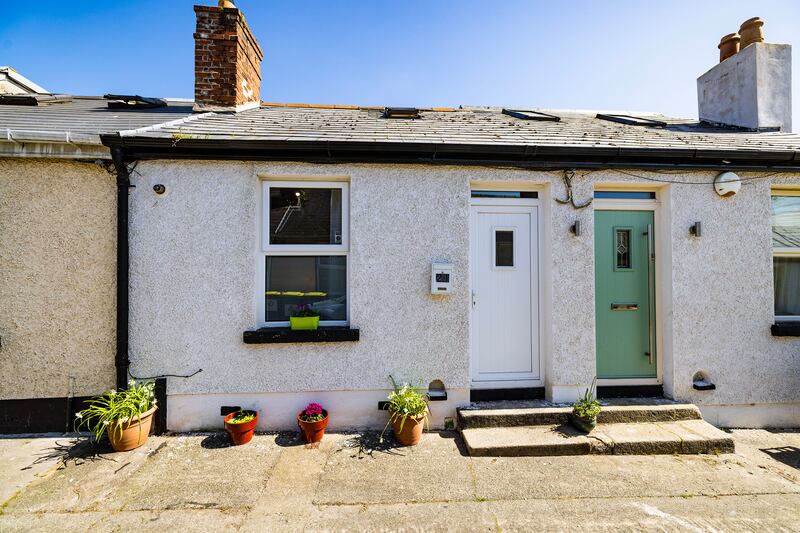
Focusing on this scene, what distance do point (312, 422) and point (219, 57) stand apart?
228 inches

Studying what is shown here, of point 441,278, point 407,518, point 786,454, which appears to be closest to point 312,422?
point 407,518

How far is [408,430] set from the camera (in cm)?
370

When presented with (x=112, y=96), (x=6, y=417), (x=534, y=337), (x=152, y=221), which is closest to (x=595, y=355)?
(x=534, y=337)

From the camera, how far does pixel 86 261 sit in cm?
393

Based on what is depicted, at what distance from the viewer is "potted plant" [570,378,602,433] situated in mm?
3748

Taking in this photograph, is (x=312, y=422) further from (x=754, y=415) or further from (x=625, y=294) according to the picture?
(x=754, y=415)

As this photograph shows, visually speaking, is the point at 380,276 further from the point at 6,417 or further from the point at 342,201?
the point at 6,417

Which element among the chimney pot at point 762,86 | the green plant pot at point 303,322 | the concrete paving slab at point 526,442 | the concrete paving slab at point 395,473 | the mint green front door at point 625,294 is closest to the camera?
the concrete paving slab at point 395,473

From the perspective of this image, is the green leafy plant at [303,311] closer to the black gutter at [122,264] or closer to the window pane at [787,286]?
the black gutter at [122,264]

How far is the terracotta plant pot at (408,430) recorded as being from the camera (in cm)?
368

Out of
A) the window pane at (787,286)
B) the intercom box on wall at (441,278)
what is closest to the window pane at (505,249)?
the intercom box on wall at (441,278)

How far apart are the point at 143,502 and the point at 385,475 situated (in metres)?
2.01

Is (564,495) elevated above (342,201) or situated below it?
below

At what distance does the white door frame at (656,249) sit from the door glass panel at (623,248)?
320 millimetres
